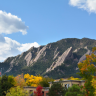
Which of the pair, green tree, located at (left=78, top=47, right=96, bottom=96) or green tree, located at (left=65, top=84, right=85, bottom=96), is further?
green tree, located at (left=78, top=47, right=96, bottom=96)

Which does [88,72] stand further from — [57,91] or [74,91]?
[74,91]

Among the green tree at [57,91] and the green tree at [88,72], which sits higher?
the green tree at [88,72]

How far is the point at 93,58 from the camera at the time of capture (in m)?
35.6

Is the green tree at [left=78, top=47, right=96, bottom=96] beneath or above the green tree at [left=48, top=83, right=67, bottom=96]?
above

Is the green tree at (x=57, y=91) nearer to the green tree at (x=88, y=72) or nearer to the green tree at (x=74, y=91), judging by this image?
the green tree at (x=88, y=72)

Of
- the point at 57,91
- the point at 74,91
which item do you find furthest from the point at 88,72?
the point at 74,91

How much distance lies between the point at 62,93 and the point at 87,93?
6.01m

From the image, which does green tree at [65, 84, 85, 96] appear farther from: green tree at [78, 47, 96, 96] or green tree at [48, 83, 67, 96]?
green tree at [48, 83, 67, 96]

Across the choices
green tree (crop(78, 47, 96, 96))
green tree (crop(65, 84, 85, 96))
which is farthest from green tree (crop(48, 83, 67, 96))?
green tree (crop(65, 84, 85, 96))

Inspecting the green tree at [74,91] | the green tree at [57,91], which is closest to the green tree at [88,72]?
the green tree at [74,91]

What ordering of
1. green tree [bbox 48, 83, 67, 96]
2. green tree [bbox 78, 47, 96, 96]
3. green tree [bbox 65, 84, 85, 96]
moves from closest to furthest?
green tree [bbox 65, 84, 85, 96] < green tree [bbox 78, 47, 96, 96] < green tree [bbox 48, 83, 67, 96]

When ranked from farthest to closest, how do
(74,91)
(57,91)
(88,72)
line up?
(57,91) < (88,72) < (74,91)

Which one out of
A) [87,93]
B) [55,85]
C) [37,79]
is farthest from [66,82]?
[37,79]

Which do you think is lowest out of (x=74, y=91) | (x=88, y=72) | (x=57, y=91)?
(x=57, y=91)
